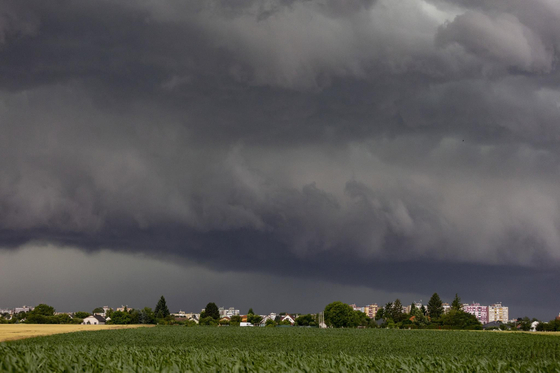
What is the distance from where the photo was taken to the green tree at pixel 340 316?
19250cm

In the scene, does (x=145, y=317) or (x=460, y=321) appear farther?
(x=145, y=317)

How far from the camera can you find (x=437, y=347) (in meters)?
61.3

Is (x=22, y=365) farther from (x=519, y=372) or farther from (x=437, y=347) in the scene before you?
(x=437, y=347)

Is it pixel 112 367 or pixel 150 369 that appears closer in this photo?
pixel 150 369

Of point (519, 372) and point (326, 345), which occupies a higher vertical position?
point (519, 372)

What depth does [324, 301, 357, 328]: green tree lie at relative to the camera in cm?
19250

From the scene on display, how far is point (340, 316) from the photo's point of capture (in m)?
194

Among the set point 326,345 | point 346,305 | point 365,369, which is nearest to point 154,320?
point 346,305

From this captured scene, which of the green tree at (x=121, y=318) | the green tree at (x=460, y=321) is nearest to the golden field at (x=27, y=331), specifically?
the green tree at (x=121, y=318)

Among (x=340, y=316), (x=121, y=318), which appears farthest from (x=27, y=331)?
(x=340, y=316)

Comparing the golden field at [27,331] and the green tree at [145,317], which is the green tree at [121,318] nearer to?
the green tree at [145,317]

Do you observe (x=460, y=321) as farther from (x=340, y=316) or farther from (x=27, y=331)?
(x=27, y=331)

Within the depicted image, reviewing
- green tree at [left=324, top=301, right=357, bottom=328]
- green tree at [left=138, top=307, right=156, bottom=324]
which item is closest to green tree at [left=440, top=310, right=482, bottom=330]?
green tree at [left=324, top=301, right=357, bottom=328]

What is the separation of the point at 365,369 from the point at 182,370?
7.97m
